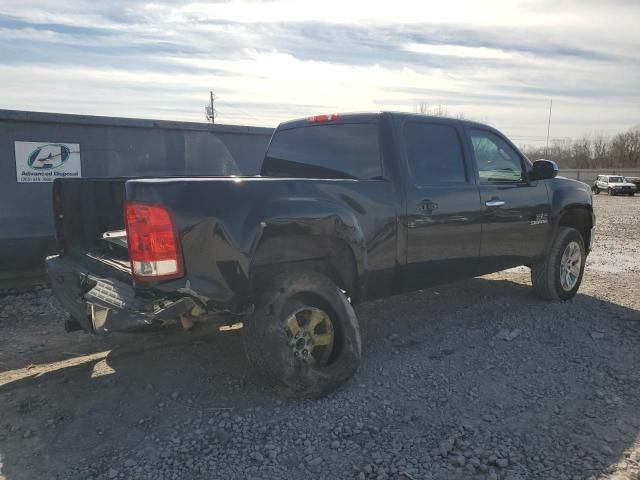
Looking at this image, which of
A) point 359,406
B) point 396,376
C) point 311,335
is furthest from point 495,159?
point 359,406

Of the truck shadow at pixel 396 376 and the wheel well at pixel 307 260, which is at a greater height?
the wheel well at pixel 307 260

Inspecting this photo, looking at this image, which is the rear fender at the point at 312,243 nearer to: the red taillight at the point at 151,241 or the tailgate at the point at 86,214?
the red taillight at the point at 151,241

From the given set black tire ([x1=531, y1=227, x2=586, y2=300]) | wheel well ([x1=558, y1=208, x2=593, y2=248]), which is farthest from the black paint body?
wheel well ([x1=558, y1=208, x2=593, y2=248])

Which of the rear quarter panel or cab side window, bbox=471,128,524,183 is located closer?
the rear quarter panel

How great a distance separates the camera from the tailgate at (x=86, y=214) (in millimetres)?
4246

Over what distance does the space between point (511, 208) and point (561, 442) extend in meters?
2.61

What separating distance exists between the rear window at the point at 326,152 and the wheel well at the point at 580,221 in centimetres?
290

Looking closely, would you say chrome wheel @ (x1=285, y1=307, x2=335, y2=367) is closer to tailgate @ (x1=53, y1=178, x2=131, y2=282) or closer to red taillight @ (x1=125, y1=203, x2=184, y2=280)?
red taillight @ (x1=125, y1=203, x2=184, y2=280)

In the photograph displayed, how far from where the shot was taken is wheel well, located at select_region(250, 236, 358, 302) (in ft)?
11.7

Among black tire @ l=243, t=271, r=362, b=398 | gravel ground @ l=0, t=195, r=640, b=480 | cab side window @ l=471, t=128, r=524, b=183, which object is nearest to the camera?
gravel ground @ l=0, t=195, r=640, b=480

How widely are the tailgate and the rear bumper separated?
15 centimetres

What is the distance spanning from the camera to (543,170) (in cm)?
552

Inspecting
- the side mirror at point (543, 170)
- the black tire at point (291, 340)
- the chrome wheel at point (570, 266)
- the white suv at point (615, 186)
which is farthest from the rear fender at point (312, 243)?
the white suv at point (615, 186)

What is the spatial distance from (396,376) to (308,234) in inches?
50.3
